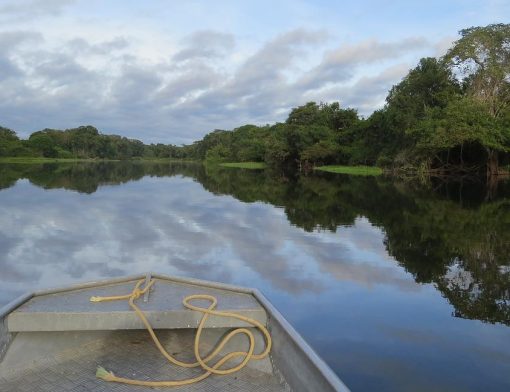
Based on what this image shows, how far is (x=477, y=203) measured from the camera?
18.3m

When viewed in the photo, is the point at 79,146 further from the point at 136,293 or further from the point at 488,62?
the point at 136,293

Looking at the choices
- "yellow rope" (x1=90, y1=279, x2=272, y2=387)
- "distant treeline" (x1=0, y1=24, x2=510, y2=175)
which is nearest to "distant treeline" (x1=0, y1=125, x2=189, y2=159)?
"distant treeline" (x1=0, y1=24, x2=510, y2=175)

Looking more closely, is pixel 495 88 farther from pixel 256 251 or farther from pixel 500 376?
pixel 500 376

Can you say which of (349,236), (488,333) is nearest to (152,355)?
(488,333)

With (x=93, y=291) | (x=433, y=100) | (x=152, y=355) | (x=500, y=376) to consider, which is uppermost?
(x=433, y=100)

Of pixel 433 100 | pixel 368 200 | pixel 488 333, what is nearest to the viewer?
pixel 488 333

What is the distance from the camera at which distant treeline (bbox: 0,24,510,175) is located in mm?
33938

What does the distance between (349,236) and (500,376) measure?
710 cm

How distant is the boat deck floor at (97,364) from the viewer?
3531 millimetres

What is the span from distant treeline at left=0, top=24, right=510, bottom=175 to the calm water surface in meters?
18.6

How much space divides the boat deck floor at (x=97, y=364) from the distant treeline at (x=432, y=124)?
33.4 meters

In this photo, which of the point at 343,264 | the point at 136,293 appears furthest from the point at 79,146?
the point at 136,293

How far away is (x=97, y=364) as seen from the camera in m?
3.83

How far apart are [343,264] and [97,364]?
5.58 m
